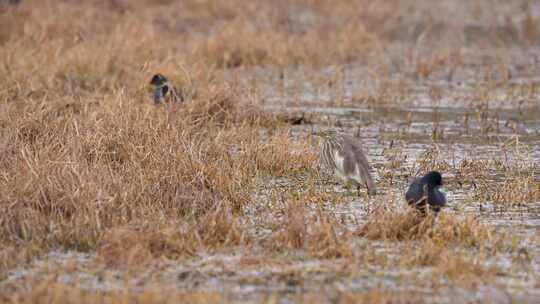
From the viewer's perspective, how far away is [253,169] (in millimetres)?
9406

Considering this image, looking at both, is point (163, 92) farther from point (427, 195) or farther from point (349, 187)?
point (427, 195)

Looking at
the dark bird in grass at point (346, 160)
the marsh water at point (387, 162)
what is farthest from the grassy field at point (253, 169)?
the dark bird in grass at point (346, 160)

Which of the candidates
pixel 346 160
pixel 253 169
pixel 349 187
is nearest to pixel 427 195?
pixel 346 160

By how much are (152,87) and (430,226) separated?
20.2 ft

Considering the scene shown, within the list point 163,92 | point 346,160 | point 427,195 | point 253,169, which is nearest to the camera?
point 427,195

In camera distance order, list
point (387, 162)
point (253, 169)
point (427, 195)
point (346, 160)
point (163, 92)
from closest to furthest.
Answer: point (427, 195) → point (346, 160) → point (253, 169) → point (387, 162) → point (163, 92)

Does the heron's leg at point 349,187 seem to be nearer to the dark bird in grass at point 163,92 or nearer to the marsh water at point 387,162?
the marsh water at point 387,162

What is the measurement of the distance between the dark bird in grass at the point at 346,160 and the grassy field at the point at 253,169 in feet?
0.53

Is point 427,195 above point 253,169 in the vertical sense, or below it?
above

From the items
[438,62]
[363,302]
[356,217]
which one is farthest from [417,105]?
[363,302]

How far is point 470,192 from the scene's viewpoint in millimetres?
8977

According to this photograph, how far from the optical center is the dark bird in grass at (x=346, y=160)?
8.50 meters

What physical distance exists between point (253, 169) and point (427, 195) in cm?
229

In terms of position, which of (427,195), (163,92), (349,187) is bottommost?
(349,187)
